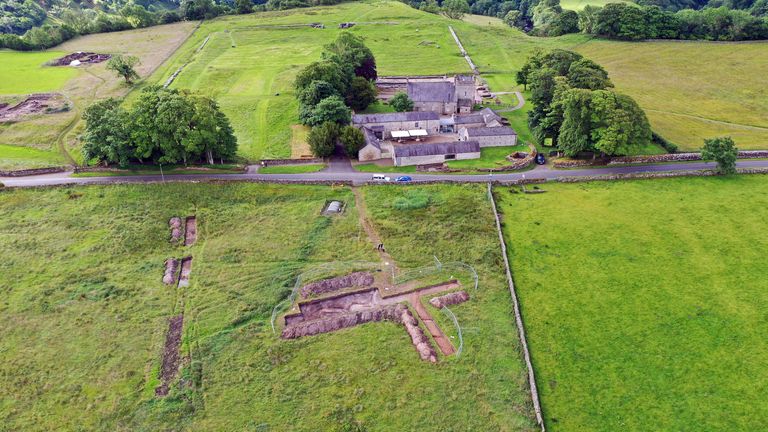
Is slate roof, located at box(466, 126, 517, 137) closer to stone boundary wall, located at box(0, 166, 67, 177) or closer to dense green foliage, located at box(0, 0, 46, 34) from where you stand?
stone boundary wall, located at box(0, 166, 67, 177)

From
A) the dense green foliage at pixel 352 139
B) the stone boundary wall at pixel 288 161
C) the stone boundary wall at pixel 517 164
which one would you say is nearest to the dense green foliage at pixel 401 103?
the dense green foliage at pixel 352 139

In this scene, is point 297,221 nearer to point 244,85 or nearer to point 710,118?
point 244,85

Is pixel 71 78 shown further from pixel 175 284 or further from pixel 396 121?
pixel 175 284

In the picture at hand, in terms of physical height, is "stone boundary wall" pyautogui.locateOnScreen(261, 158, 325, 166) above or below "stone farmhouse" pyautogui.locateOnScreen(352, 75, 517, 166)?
below

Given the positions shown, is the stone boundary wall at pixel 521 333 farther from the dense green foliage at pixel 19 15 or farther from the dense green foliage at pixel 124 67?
the dense green foliage at pixel 19 15

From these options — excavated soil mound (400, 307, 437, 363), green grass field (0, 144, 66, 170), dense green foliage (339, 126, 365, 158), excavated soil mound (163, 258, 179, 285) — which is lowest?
excavated soil mound (163, 258, 179, 285)

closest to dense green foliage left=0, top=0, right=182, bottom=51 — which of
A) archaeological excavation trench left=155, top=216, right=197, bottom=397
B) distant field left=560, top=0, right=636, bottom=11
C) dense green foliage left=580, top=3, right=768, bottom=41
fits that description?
archaeological excavation trench left=155, top=216, right=197, bottom=397
